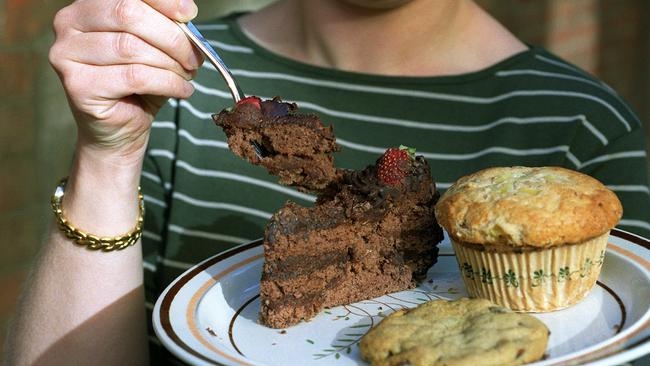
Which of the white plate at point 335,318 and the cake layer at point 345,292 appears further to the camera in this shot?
the cake layer at point 345,292

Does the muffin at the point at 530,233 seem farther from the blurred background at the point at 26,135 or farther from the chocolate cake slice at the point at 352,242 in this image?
the blurred background at the point at 26,135

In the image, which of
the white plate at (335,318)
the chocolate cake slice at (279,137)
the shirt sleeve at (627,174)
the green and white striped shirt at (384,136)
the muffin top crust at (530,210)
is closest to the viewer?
the white plate at (335,318)

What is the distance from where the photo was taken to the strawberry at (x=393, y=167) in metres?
1.71

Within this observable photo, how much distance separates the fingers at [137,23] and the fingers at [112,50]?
0.01 meters

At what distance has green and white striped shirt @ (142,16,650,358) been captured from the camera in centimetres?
230

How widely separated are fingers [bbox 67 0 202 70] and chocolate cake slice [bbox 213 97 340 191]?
0.19m

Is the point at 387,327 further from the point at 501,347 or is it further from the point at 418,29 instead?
the point at 418,29

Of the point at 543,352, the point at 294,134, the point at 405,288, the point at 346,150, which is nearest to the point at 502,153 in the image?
the point at 346,150

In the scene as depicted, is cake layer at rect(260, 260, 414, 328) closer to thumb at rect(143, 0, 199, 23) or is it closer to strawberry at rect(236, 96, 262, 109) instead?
strawberry at rect(236, 96, 262, 109)

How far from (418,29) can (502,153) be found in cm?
45

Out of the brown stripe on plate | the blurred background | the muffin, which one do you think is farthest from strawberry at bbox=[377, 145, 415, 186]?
the blurred background

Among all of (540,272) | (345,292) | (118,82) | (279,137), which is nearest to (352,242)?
(345,292)

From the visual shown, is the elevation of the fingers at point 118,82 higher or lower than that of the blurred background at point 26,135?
higher

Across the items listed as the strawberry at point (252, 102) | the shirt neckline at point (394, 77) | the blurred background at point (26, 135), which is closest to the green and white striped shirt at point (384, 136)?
the shirt neckline at point (394, 77)
